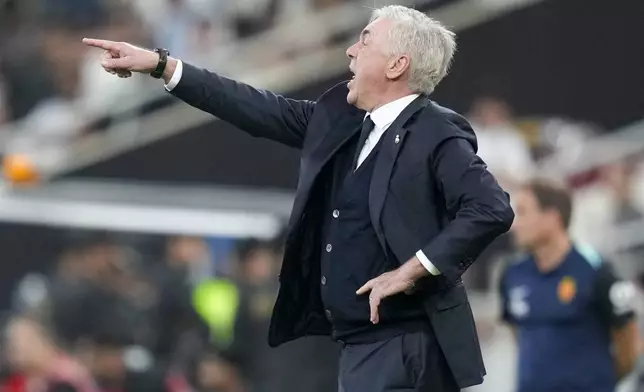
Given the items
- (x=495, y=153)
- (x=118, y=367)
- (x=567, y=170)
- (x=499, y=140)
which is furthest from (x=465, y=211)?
(x=567, y=170)

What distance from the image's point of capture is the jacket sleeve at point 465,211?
13.8ft

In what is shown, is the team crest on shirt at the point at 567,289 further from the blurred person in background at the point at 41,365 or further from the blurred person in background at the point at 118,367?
the blurred person in background at the point at 118,367

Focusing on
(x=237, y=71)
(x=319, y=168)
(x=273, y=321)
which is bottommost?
(x=273, y=321)

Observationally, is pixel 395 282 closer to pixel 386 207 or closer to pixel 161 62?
pixel 386 207

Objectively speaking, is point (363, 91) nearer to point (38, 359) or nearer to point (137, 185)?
point (38, 359)

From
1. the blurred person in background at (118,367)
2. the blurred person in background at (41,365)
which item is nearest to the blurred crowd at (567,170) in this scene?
the blurred person in background at (118,367)

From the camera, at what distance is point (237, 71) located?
36.7ft

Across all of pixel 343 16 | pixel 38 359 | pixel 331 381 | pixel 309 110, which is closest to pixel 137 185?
pixel 343 16

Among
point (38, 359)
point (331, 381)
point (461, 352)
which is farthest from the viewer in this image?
point (38, 359)

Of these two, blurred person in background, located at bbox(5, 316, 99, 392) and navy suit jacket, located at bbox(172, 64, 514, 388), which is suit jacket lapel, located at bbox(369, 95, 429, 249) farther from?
blurred person in background, located at bbox(5, 316, 99, 392)

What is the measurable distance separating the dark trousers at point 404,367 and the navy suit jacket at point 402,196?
2.8 inches

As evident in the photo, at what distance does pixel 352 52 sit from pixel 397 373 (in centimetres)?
104

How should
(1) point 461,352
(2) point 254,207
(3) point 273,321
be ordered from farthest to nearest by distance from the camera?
(2) point 254,207
(3) point 273,321
(1) point 461,352

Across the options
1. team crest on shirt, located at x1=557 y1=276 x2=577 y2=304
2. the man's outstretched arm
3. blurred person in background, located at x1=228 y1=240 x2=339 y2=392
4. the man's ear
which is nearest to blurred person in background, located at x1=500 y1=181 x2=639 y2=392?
team crest on shirt, located at x1=557 y1=276 x2=577 y2=304
